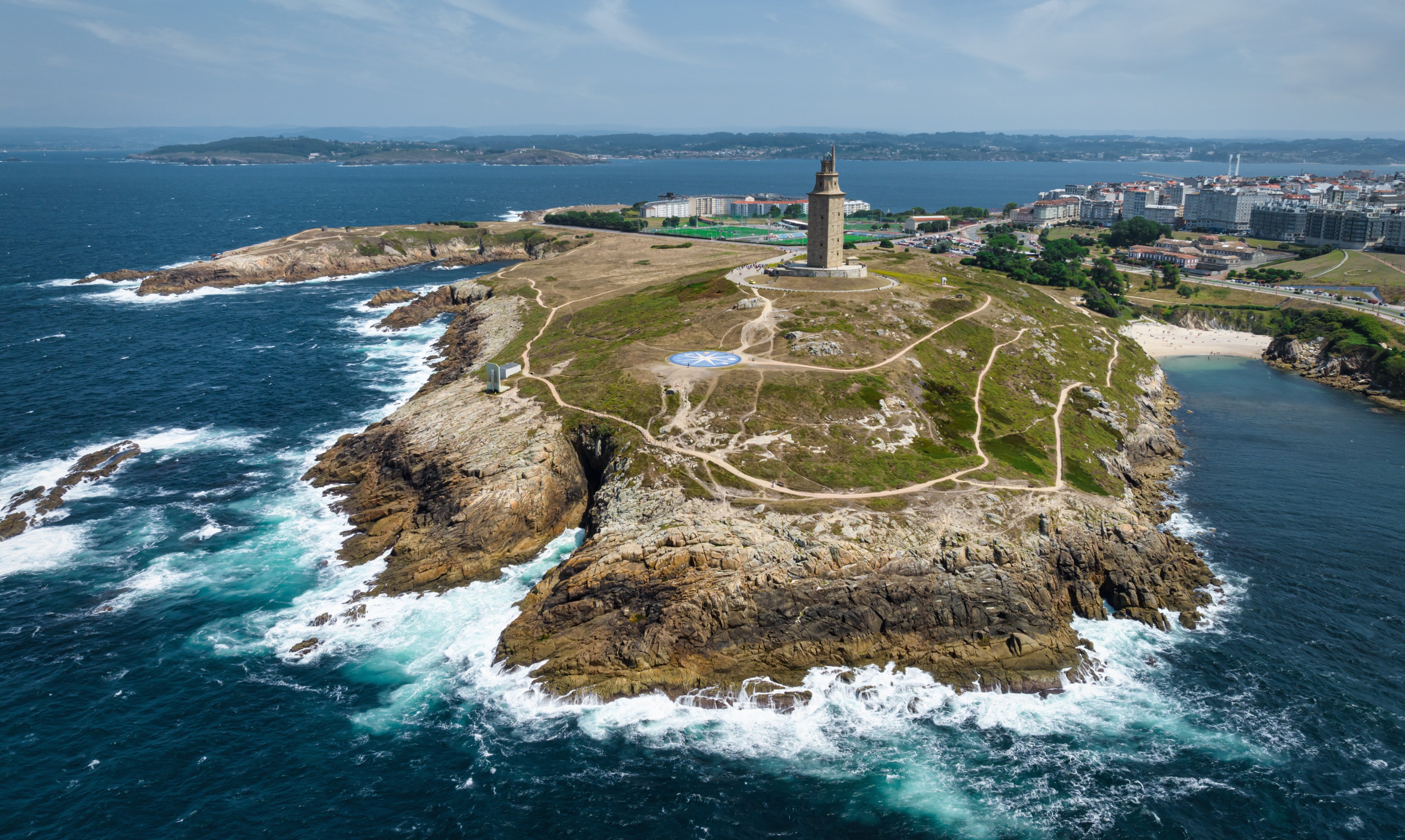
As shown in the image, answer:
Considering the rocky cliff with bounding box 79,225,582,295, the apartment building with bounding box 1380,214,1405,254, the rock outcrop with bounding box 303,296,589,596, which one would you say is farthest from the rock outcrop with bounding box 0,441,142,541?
the apartment building with bounding box 1380,214,1405,254

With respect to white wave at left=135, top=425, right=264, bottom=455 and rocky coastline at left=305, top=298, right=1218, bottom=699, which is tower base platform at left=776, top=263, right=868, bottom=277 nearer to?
rocky coastline at left=305, top=298, right=1218, bottom=699

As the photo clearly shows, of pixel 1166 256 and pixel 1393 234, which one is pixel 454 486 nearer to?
pixel 1166 256

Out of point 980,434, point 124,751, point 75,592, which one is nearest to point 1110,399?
point 980,434

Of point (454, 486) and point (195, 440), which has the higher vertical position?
point (454, 486)

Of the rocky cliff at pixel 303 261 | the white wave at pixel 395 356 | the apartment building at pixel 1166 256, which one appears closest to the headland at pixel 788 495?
the white wave at pixel 395 356

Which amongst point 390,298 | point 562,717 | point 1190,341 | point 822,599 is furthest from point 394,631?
point 1190,341

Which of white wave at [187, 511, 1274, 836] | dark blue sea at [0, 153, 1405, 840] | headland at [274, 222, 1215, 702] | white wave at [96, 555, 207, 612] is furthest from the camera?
white wave at [96, 555, 207, 612]
